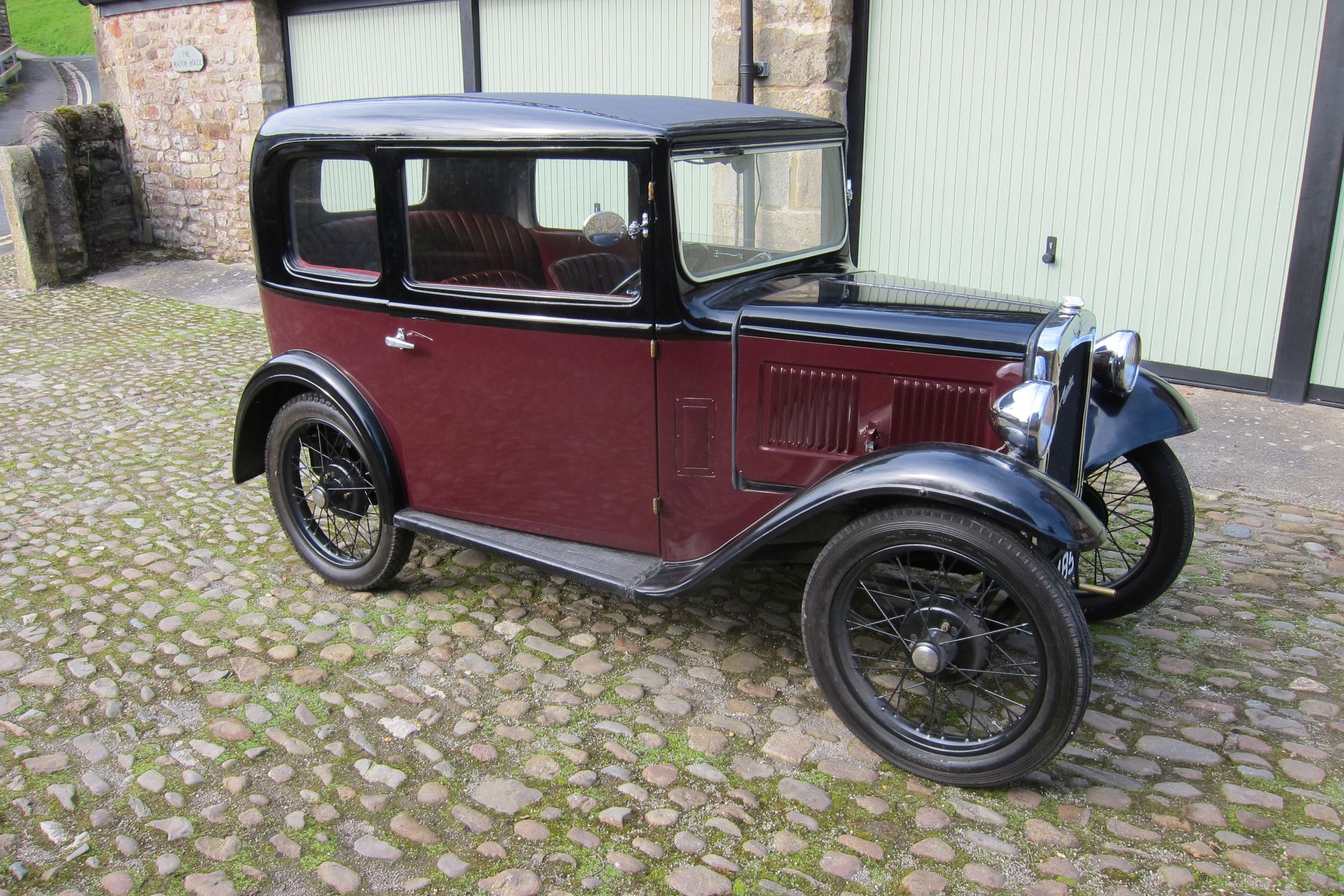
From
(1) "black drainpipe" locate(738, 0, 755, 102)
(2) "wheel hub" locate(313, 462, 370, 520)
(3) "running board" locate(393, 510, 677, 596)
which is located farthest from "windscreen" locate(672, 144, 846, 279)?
(1) "black drainpipe" locate(738, 0, 755, 102)

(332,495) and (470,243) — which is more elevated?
(470,243)

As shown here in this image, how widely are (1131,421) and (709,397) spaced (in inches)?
56.3

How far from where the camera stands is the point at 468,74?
9.33 m

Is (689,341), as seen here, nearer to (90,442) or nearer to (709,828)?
(709,828)

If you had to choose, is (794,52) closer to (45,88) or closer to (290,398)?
(290,398)

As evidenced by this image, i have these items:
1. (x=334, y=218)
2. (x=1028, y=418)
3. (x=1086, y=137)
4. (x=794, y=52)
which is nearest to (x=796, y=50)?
(x=794, y=52)

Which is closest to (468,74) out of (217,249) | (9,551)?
(217,249)

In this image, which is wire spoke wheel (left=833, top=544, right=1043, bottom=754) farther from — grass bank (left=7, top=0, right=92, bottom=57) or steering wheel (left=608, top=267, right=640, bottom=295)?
grass bank (left=7, top=0, right=92, bottom=57)

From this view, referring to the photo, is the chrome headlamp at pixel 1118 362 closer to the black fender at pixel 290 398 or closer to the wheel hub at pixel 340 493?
the black fender at pixel 290 398

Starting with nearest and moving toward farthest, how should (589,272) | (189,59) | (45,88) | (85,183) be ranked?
(589,272) < (189,59) < (85,183) < (45,88)

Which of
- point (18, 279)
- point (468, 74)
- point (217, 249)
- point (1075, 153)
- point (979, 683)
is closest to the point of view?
point (979, 683)

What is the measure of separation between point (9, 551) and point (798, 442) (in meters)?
3.35

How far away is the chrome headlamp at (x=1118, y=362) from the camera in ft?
11.4

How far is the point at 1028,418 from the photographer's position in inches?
109
